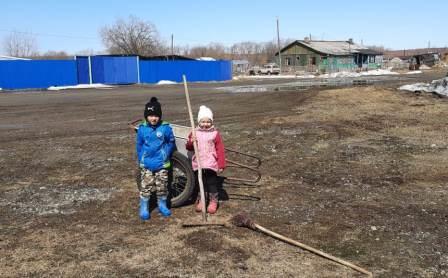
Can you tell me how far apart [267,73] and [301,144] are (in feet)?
201

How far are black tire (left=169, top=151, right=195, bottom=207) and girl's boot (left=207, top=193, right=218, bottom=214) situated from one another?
0.24m

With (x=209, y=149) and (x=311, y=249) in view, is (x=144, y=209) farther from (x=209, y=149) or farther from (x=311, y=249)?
(x=311, y=249)

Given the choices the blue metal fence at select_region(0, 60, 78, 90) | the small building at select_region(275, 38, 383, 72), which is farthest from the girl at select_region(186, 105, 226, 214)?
the small building at select_region(275, 38, 383, 72)

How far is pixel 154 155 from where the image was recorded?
5301mm

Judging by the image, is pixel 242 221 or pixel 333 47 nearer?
pixel 242 221

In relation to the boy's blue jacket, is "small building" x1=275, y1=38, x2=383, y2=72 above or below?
above

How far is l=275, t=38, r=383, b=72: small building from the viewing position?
3278 inches

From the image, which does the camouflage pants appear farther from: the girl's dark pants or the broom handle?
the broom handle

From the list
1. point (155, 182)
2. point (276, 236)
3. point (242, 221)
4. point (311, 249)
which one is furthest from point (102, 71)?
point (311, 249)

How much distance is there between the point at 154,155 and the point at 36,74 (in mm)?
36905

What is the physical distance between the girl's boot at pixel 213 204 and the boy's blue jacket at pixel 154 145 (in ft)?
2.04

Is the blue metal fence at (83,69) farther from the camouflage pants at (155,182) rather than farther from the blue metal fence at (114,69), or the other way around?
the camouflage pants at (155,182)

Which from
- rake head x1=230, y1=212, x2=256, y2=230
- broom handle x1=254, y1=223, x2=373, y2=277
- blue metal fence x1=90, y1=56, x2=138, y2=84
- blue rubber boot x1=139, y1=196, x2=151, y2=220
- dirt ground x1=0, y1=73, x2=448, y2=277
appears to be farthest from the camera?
blue metal fence x1=90, y1=56, x2=138, y2=84

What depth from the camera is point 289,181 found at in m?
6.74
